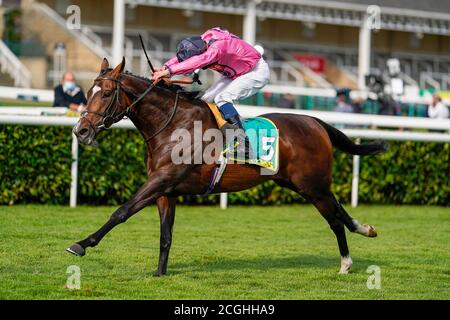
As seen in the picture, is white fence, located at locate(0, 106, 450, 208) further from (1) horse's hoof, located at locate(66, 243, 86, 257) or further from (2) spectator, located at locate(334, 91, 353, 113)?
(1) horse's hoof, located at locate(66, 243, 86, 257)

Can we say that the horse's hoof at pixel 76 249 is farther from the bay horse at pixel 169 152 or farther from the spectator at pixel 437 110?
the spectator at pixel 437 110

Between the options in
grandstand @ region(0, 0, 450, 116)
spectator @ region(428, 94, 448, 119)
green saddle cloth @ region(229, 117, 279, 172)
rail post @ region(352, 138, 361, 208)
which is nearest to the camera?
green saddle cloth @ region(229, 117, 279, 172)

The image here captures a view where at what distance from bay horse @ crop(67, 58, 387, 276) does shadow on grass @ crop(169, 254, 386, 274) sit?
0.34 m

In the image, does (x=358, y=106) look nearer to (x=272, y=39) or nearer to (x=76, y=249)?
(x=76, y=249)

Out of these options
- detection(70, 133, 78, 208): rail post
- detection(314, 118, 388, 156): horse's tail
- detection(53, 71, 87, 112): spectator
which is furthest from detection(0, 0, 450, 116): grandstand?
detection(314, 118, 388, 156): horse's tail

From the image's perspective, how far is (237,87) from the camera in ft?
24.1

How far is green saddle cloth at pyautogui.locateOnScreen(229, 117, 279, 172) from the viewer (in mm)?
7223

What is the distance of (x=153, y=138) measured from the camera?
697 cm

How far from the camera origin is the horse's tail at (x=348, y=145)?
790cm

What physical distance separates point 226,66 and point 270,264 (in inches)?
65.8

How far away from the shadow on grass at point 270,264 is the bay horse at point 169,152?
34 cm

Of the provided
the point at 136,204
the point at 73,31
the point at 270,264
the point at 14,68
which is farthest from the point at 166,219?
the point at 73,31

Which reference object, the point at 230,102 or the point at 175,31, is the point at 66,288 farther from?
the point at 175,31
